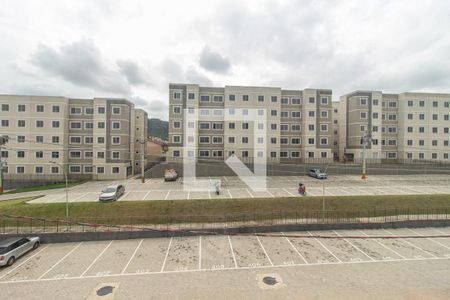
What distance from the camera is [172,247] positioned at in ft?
46.8

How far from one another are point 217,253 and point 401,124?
163ft

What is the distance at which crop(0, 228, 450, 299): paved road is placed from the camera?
394 inches

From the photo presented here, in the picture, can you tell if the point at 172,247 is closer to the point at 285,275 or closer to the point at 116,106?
the point at 285,275

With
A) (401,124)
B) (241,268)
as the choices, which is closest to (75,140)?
(241,268)

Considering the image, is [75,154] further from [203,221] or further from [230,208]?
[230,208]

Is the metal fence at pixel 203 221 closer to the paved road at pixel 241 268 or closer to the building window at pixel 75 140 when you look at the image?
the paved road at pixel 241 268

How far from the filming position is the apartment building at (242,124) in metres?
39.0

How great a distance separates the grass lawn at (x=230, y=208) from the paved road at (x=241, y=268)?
246cm

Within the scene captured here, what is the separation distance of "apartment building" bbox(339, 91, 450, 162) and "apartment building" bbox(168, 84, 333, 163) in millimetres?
7536

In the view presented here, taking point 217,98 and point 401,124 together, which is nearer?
point 217,98

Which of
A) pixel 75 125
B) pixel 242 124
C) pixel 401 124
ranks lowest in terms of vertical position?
pixel 75 125

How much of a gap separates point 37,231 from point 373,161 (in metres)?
51.1

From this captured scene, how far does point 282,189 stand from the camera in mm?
26672

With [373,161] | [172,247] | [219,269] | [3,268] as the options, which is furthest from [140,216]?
[373,161]
